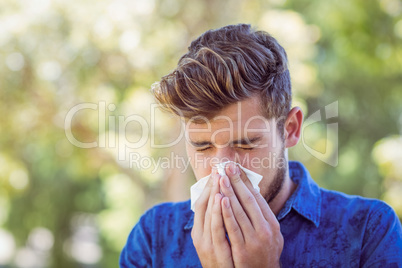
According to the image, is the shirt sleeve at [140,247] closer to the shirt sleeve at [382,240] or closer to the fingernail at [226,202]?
the fingernail at [226,202]

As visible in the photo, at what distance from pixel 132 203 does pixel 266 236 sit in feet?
28.0

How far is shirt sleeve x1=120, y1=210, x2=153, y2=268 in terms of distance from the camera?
6.88 ft

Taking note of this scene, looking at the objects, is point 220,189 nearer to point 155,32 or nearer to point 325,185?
point 155,32

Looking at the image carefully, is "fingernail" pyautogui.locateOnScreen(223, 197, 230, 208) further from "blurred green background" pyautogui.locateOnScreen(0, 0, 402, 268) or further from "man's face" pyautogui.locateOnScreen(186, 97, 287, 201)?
"blurred green background" pyautogui.locateOnScreen(0, 0, 402, 268)

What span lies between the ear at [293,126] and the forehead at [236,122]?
0.19 metres

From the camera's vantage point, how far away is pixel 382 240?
181 cm

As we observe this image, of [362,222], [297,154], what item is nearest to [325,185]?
[297,154]

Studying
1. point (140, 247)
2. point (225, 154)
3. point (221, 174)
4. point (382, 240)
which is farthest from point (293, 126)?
point (140, 247)

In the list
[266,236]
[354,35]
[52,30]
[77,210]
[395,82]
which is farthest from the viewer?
[77,210]

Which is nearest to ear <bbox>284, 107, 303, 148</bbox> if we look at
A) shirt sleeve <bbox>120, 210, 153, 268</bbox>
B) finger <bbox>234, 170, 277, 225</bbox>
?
finger <bbox>234, 170, 277, 225</bbox>

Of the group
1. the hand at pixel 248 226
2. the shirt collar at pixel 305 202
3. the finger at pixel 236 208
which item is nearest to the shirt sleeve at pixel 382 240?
the shirt collar at pixel 305 202

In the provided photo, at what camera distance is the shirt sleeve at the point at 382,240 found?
5.76ft

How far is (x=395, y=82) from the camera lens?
8188 millimetres

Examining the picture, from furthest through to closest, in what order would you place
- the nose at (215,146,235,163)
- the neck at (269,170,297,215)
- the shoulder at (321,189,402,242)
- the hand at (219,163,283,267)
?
the neck at (269,170,297,215)
the nose at (215,146,235,163)
the shoulder at (321,189,402,242)
the hand at (219,163,283,267)
